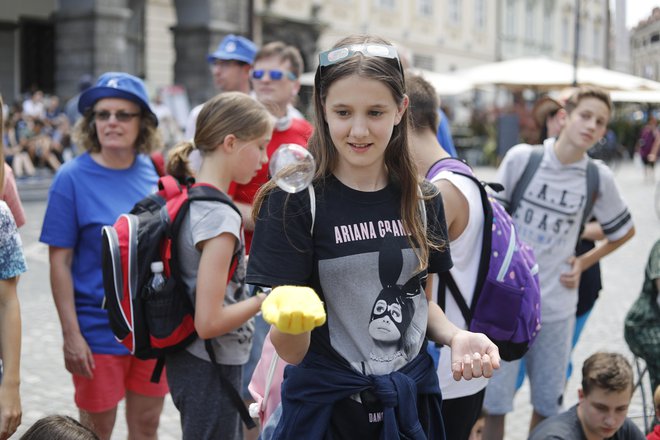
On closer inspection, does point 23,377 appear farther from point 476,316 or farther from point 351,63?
point 351,63

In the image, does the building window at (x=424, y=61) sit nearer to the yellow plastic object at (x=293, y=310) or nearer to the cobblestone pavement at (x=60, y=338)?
the cobblestone pavement at (x=60, y=338)

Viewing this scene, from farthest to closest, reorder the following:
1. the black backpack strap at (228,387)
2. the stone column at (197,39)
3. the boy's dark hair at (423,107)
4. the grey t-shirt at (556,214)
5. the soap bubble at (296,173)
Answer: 1. the stone column at (197,39)
2. the grey t-shirt at (556,214)
3. the boy's dark hair at (423,107)
4. the black backpack strap at (228,387)
5. the soap bubble at (296,173)

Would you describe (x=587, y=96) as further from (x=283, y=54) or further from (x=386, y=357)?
(x=386, y=357)

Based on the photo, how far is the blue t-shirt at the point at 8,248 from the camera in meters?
2.49

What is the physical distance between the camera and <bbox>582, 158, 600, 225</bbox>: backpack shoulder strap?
406cm

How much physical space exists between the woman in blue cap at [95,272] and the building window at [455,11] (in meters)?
34.9

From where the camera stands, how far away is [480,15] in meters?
39.3

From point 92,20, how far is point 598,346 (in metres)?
13.4

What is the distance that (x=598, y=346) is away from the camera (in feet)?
22.2

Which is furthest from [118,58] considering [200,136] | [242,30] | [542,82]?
[200,136]

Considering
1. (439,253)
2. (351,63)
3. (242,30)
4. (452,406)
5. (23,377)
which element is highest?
(242,30)

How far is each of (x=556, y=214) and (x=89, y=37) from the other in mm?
14899

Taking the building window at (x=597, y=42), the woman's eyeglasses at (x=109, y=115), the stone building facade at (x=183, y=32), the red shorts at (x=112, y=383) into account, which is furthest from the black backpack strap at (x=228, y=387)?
the building window at (x=597, y=42)

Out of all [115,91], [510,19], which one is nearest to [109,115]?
[115,91]
